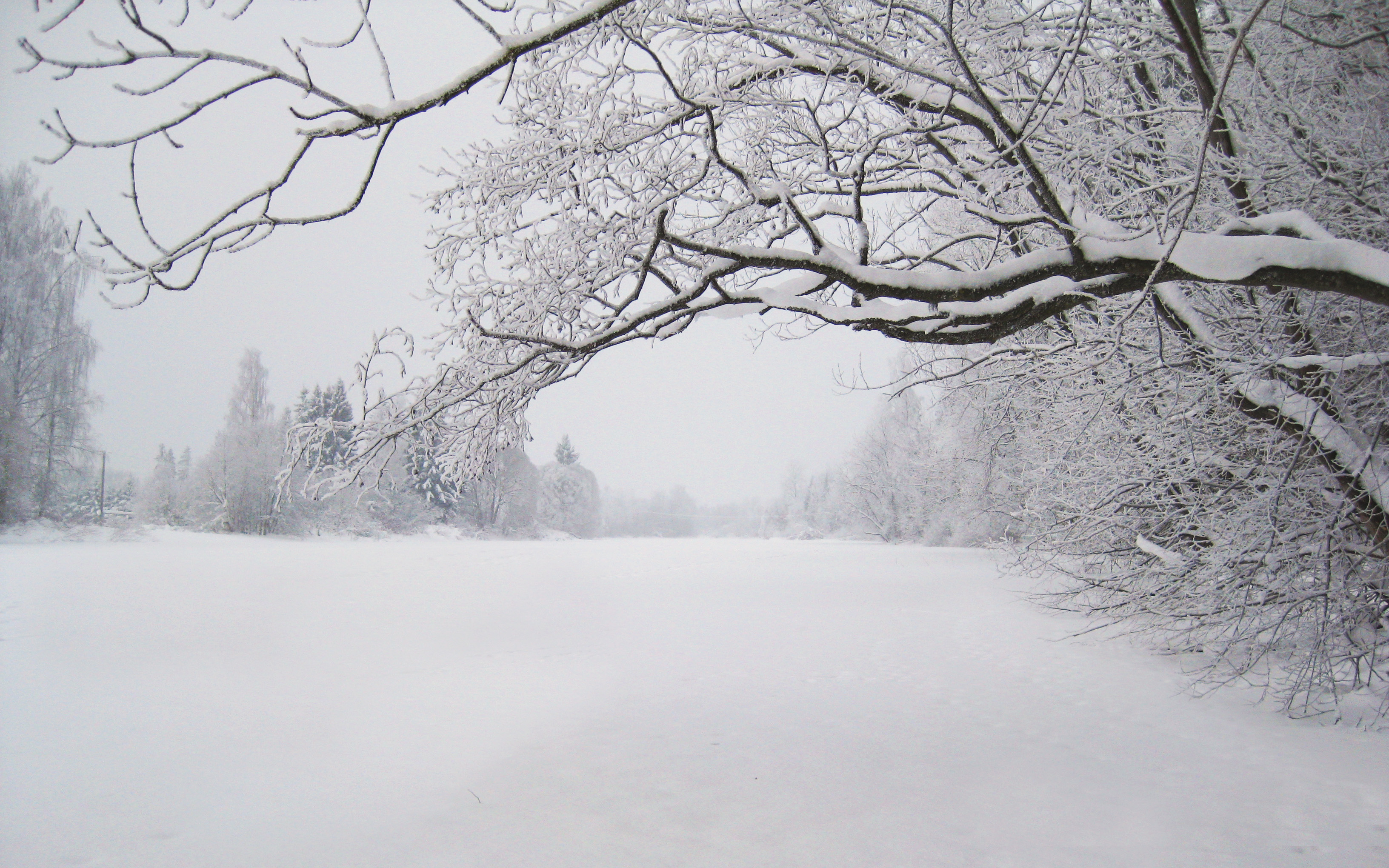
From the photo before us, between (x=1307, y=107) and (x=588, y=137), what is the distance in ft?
13.3

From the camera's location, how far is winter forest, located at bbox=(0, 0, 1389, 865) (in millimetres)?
2340

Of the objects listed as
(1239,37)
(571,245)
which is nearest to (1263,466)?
(1239,37)

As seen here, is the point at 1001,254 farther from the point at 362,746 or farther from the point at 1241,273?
the point at 362,746

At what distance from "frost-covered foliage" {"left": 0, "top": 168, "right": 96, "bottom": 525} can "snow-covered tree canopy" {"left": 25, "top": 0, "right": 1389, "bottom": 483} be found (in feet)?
28.3

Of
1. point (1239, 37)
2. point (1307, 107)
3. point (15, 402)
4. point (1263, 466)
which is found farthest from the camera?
point (15, 402)

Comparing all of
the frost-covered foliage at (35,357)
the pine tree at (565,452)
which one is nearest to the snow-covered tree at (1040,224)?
the frost-covered foliage at (35,357)

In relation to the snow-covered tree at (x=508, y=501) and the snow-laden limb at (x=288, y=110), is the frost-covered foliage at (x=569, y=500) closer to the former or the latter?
the snow-covered tree at (x=508, y=501)

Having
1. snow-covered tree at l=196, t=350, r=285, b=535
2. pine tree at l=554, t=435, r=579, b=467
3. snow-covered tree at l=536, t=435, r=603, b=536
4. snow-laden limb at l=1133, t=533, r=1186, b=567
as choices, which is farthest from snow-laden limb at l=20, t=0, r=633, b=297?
pine tree at l=554, t=435, r=579, b=467

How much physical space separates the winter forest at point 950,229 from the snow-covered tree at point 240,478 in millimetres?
20400

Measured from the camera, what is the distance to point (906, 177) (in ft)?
16.9

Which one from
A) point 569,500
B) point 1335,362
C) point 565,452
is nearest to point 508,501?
point 569,500

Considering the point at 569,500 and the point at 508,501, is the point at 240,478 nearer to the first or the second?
the point at 508,501

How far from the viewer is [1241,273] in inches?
108

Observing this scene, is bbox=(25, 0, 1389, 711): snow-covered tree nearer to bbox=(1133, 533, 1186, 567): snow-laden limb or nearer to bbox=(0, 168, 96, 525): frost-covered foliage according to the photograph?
bbox=(1133, 533, 1186, 567): snow-laden limb
